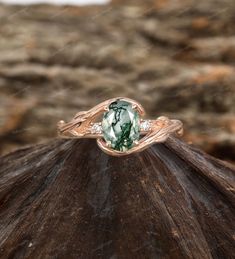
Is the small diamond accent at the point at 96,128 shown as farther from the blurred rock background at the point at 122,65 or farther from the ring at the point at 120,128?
the blurred rock background at the point at 122,65

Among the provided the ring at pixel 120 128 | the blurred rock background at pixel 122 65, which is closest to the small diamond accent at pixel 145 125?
the ring at pixel 120 128

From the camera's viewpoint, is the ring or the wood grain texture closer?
the wood grain texture

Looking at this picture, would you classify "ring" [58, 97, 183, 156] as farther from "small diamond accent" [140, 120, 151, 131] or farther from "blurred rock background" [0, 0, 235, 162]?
"blurred rock background" [0, 0, 235, 162]

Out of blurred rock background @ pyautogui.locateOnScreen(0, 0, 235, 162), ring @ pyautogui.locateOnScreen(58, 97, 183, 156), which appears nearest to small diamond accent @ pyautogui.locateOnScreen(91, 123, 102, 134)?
ring @ pyautogui.locateOnScreen(58, 97, 183, 156)

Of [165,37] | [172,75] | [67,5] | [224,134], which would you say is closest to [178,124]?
[224,134]

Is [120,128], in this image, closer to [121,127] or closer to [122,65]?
[121,127]

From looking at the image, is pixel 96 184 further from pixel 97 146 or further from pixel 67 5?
pixel 67 5
